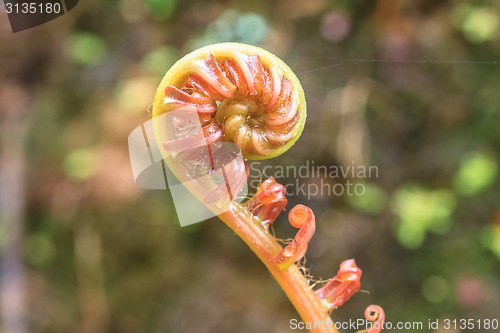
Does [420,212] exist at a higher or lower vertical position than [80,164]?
lower

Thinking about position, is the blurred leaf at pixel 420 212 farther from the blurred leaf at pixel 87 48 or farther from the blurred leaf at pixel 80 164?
the blurred leaf at pixel 87 48

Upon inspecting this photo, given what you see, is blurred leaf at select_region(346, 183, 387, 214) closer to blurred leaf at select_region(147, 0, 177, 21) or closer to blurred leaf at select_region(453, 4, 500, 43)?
blurred leaf at select_region(453, 4, 500, 43)

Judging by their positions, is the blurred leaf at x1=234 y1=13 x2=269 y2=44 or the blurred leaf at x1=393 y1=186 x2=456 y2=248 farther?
the blurred leaf at x1=393 y1=186 x2=456 y2=248

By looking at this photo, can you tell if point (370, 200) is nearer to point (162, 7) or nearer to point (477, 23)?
point (477, 23)

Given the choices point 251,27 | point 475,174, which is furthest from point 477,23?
point 251,27

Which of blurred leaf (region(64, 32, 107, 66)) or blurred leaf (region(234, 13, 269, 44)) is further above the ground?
blurred leaf (region(234, 13, 269, 44))

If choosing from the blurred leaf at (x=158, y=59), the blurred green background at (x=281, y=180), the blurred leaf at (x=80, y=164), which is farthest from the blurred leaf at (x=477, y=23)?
the blurred leaf at (x=80, y=164)

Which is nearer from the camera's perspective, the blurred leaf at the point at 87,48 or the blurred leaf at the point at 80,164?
the blurred leaf at the point at 80,164

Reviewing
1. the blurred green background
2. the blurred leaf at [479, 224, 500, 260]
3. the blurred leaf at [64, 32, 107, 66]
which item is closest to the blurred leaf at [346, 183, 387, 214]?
the blurred green background
